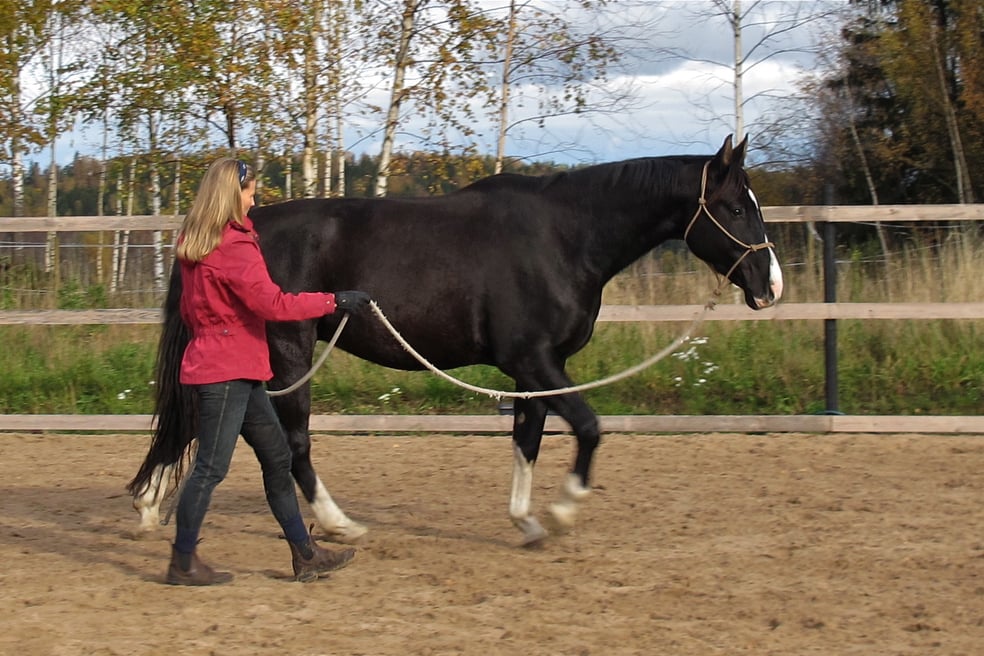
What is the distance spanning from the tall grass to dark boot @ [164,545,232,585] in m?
4.19

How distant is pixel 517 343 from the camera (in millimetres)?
5098

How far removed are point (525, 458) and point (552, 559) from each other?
62 centimetres

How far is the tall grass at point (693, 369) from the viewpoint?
27.9 ft

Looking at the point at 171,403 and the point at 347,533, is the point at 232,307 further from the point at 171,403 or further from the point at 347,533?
the point at 347,533

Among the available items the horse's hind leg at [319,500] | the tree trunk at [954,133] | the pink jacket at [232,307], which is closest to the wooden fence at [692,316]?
the horse's hind leg at [319,500]

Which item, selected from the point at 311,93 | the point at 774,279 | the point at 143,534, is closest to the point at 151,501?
the point at 143,534

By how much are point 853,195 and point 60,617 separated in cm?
2854

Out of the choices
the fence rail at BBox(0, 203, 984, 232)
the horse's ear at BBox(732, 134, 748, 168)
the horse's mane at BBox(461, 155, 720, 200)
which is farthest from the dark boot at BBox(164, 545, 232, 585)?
the fence rail at BBox(0, 203, 984, 232)

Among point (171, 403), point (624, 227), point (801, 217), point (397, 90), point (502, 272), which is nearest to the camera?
point (171, 403)

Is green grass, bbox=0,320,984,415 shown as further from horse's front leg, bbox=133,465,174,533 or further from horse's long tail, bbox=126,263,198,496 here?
horse's long tail, bbox=126,263,198,496

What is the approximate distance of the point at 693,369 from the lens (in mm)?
8727

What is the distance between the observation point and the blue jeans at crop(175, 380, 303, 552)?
4.24 m

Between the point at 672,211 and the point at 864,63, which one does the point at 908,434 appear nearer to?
the point at 672,211

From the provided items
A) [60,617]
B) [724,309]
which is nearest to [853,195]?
[724,309]
